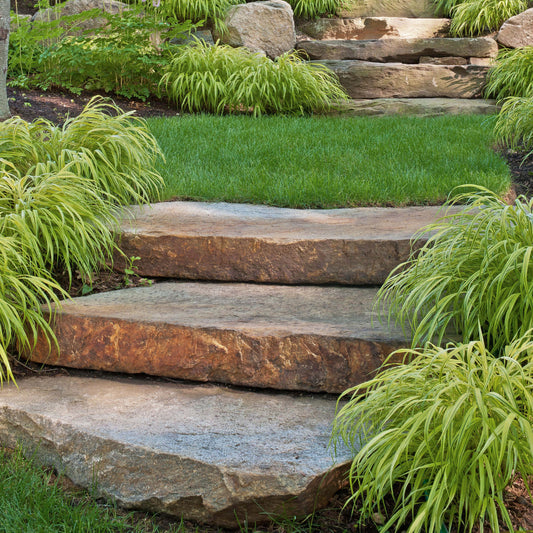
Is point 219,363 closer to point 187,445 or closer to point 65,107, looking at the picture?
point 187,445

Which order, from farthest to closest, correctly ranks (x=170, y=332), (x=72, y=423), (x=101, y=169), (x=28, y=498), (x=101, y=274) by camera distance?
(x=101, y=169) → (x=101, y=274) → (x=170, y=332) → (x=72, y=423) → (x=28, y=498)

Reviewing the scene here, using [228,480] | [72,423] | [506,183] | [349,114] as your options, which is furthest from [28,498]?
[349,114]

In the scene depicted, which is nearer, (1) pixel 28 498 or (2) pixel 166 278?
(1) pixel 28 498

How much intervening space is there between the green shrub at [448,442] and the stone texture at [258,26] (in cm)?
650

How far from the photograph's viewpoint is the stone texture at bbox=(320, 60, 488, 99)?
6934 mm

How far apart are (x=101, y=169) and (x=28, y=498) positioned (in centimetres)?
195

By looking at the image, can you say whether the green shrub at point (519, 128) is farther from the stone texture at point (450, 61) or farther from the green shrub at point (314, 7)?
the green shrub at point (314, 7)

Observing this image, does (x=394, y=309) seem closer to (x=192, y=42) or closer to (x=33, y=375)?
(x=33, y=375)

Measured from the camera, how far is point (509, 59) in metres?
6.36

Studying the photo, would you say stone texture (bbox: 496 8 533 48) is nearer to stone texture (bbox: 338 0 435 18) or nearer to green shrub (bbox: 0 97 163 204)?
stone texture (bbox: 338 0 435 18)

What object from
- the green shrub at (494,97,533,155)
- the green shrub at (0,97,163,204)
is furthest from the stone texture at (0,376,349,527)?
the green shrub at (494,97,533,155)

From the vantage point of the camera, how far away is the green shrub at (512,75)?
6.18 meters

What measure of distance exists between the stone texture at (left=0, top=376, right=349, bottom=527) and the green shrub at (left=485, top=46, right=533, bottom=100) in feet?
16.2

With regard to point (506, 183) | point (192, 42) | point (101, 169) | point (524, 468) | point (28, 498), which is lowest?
point (28, 498)
